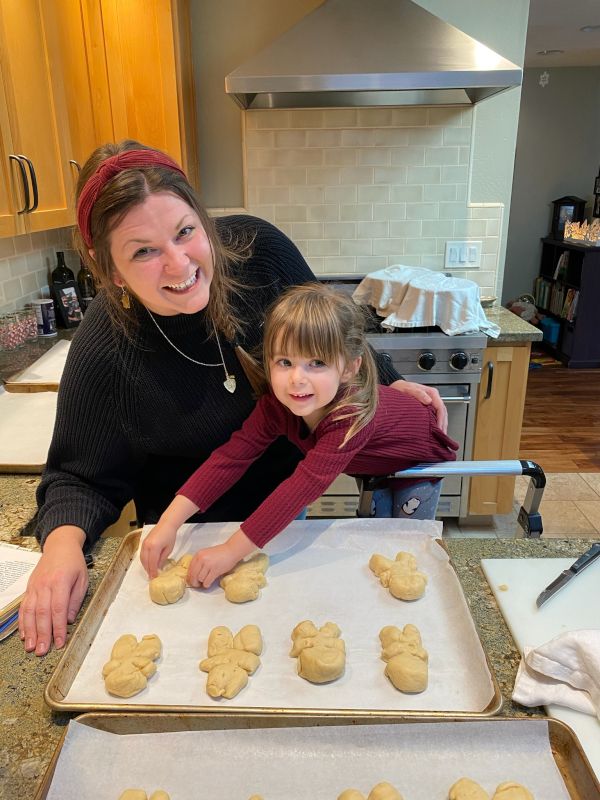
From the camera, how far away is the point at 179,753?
64 centimetres

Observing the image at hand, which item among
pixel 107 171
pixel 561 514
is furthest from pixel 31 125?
pixel 561 514

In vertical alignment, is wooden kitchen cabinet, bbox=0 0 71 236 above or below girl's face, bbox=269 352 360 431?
above

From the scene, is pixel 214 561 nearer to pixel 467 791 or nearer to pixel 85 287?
pixel 467 791

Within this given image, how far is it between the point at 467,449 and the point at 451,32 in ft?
5.20

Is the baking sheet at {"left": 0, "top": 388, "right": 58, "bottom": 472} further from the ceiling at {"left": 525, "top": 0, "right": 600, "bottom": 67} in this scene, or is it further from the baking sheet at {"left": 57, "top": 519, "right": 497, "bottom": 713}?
the ceiling at {"left": 525, "top": 0, "right": 600, "bottom": 67}

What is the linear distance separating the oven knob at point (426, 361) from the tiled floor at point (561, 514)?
30.5 inches

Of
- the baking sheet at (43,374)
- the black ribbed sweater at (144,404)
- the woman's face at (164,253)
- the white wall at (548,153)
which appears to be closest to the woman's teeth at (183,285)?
the woman's face at (164,253)

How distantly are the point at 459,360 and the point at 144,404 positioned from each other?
1.51 metres

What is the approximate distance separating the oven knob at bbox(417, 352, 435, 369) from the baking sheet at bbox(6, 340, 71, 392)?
128 cm

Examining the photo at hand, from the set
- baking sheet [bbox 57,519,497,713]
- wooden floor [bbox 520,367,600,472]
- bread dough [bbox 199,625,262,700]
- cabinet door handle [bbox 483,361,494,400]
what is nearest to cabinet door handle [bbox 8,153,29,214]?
baking sheet [bbox 57,519,497,713]

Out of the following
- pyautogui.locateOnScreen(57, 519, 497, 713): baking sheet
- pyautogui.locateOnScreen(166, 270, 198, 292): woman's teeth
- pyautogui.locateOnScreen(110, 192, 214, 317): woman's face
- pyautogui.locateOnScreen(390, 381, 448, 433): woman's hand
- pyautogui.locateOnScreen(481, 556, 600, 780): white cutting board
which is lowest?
pyautogui.locateOnScreen(57, 519, 497, 713): baking sheet

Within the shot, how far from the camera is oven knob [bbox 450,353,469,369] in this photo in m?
2.29

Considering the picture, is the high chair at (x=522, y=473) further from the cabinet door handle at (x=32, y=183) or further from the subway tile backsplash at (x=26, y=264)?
the subway tile backsplash at (x=26, y=264)

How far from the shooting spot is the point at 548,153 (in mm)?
5738
